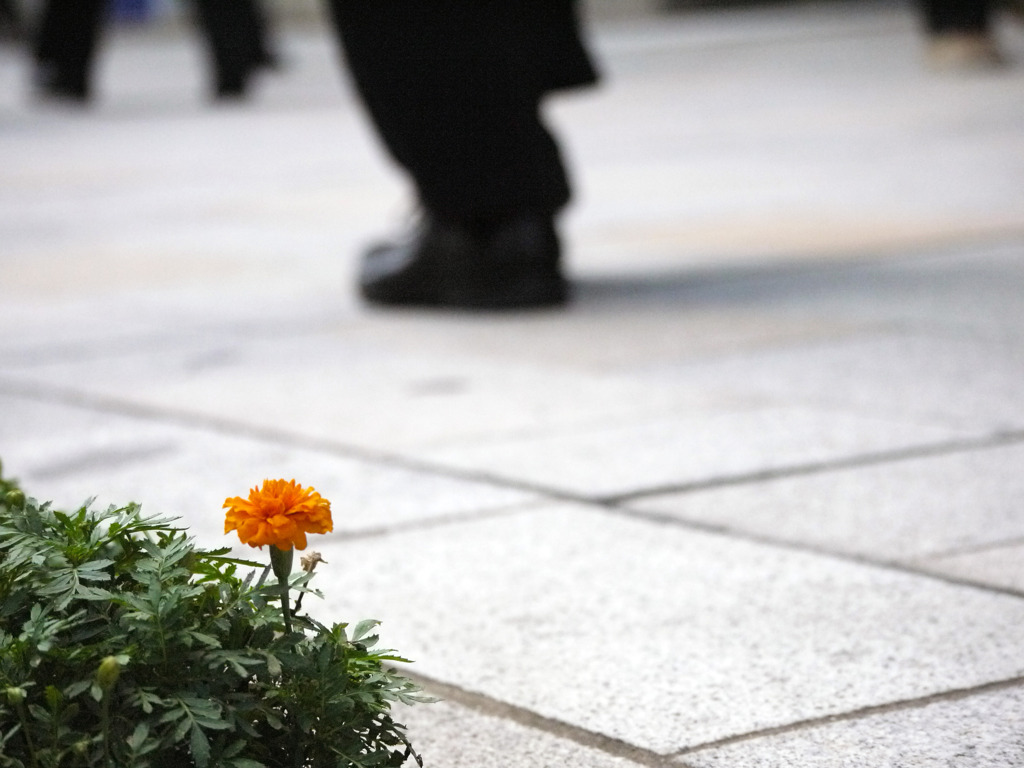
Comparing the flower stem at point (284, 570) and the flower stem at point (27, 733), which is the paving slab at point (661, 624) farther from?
the flower stem at point (27, 733)

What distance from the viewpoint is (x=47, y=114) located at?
14.5 m

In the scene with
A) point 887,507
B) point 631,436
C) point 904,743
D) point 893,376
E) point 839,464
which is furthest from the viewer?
point 893,376

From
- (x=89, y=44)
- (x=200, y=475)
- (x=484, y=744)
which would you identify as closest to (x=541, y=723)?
(x=484, y=744)

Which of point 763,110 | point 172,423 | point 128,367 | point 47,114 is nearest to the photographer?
point 172,423

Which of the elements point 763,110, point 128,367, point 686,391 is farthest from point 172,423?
point 763,110

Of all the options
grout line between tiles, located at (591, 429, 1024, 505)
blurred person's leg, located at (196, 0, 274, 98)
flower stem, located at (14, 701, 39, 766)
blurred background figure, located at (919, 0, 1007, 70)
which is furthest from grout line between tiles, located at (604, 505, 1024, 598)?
blurred person's leg, located at (196, 0, 274, 98)

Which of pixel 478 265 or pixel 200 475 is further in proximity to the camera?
pixel 478 265

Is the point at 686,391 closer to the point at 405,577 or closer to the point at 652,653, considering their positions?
the point at 405,577

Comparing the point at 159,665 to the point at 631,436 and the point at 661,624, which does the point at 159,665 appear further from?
the point at 631,436

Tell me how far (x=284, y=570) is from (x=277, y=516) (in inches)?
3.2

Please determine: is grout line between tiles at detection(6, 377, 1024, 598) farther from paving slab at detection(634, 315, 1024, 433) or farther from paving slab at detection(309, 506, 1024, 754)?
paving slab at detection(634, 315, 1024, 433)

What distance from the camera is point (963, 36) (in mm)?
13508

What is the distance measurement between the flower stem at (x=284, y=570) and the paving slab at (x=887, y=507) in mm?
1260

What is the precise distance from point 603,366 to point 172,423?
1039 millimetres
